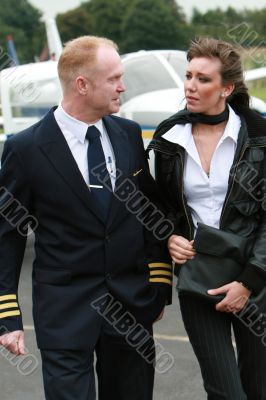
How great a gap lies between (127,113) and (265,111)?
7.36 feet

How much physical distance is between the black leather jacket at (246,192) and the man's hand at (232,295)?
0.11 ft

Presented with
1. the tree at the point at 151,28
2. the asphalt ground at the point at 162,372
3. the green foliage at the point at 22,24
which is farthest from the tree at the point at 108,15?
the asphalt ground at the point at 162,372

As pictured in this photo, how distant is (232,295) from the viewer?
A: 274 centimetres

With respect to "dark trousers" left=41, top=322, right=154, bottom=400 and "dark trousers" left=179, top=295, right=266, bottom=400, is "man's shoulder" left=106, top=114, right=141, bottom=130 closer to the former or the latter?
"dark trousers" left=179, top=295, right=266, bottom=400

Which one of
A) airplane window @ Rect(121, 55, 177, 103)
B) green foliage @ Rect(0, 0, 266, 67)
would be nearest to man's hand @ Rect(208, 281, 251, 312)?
airplane window @ Rect(121, 55, 177, 103)

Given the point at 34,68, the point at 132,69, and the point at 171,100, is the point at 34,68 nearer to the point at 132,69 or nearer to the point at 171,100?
the point at 132,69

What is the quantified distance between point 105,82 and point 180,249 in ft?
2.40

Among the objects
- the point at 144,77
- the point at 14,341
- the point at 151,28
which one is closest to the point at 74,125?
the point at 14,341

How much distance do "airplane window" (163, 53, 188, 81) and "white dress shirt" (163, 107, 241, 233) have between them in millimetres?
8507

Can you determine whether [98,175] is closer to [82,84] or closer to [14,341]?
[82,84]

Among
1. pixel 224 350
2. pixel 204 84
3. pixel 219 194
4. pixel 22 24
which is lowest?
pixel 22 24

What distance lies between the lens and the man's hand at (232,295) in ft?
8.98

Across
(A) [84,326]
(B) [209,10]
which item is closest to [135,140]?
(A) [84,326]

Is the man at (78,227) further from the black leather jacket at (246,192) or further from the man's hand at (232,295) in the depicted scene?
the man's hand at (232,295)
